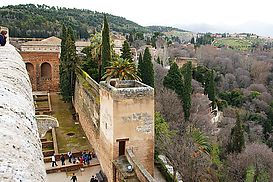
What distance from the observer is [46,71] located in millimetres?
32781

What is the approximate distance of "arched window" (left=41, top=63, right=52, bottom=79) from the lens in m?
32.4

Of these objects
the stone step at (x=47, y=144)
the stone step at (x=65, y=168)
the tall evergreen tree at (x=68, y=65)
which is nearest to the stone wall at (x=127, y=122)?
the stone step at (x=65, y=168)

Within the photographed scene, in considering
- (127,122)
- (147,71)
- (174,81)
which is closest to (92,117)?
(127,122)

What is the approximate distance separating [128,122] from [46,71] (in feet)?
67.9

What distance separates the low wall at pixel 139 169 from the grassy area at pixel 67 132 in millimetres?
5393

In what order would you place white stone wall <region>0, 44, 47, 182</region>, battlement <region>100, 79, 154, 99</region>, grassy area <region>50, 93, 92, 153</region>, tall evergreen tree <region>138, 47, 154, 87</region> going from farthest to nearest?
tall evergreen tree <region>138, 47, 154, 87</region> < grassy area <region>50, 93, 92, 153</region> < battlement <region>100, 79, 154, 99</region> < white stone wall <region>0, 44, 47, 182</region>

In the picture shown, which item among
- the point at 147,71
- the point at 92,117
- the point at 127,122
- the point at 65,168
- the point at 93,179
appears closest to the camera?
the point at 127,122

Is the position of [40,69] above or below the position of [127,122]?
above

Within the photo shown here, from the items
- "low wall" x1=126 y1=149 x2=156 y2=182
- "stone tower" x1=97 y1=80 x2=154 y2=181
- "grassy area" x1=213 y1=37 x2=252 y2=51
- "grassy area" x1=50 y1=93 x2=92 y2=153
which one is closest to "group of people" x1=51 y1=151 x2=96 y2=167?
"grassy area" x1=50 y1=93 x2=92 y2=153

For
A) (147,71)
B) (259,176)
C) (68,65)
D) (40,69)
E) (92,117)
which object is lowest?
(259,176)

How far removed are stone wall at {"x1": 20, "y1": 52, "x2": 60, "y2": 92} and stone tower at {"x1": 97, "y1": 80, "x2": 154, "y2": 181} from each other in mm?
18277

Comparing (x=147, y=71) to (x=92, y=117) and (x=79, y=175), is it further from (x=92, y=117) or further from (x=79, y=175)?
(x=79, y=175)

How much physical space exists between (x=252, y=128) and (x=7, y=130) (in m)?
38.5

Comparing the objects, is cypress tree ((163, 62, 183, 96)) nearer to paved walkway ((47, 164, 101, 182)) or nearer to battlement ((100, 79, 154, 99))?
paved walkway ((47, 164, 101, 182))
